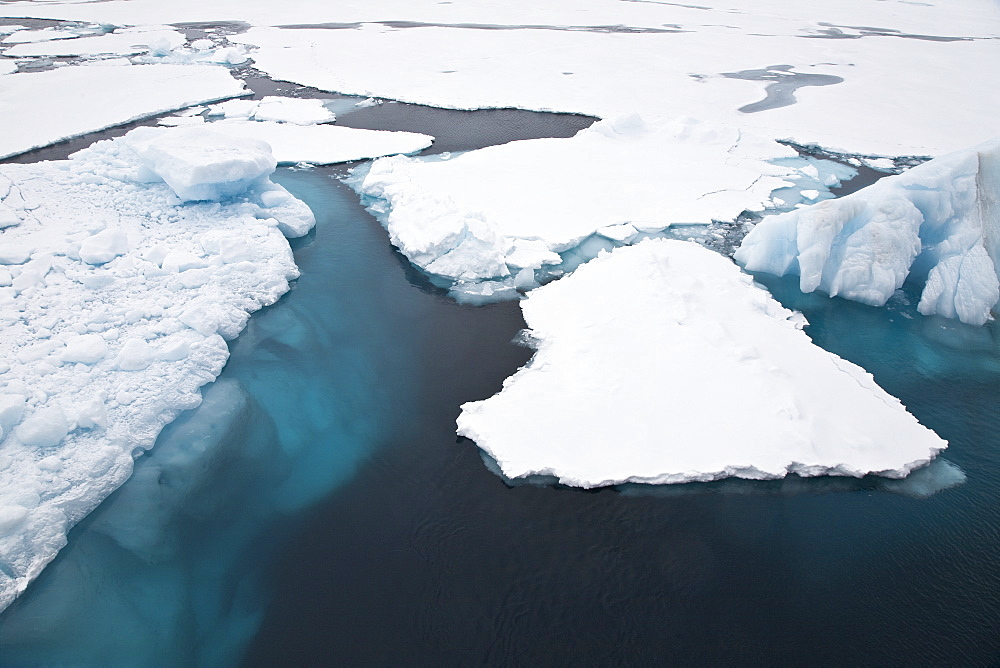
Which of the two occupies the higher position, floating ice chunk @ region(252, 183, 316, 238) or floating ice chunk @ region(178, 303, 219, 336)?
floating ice chunk @ region(252, 183, 316, 238)

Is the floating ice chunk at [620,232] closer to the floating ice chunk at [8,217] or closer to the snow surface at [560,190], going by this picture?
the snow surface at [560,190]

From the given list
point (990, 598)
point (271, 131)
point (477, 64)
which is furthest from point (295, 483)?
point (477, 64)

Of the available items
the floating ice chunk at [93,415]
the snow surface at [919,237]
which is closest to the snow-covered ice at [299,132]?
the floating ice chunk at [93,415]

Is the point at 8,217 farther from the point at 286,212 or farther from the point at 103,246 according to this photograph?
the point at 286,212

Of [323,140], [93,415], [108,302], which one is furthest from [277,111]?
[93,415]

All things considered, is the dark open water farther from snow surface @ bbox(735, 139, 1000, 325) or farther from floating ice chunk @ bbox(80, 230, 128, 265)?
floating ice chunk @ bbox(80, 230, 128, 265)

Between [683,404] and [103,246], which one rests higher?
[103,246]

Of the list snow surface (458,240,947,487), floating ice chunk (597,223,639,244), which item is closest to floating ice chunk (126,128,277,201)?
snow surface (458,240,947,487)
